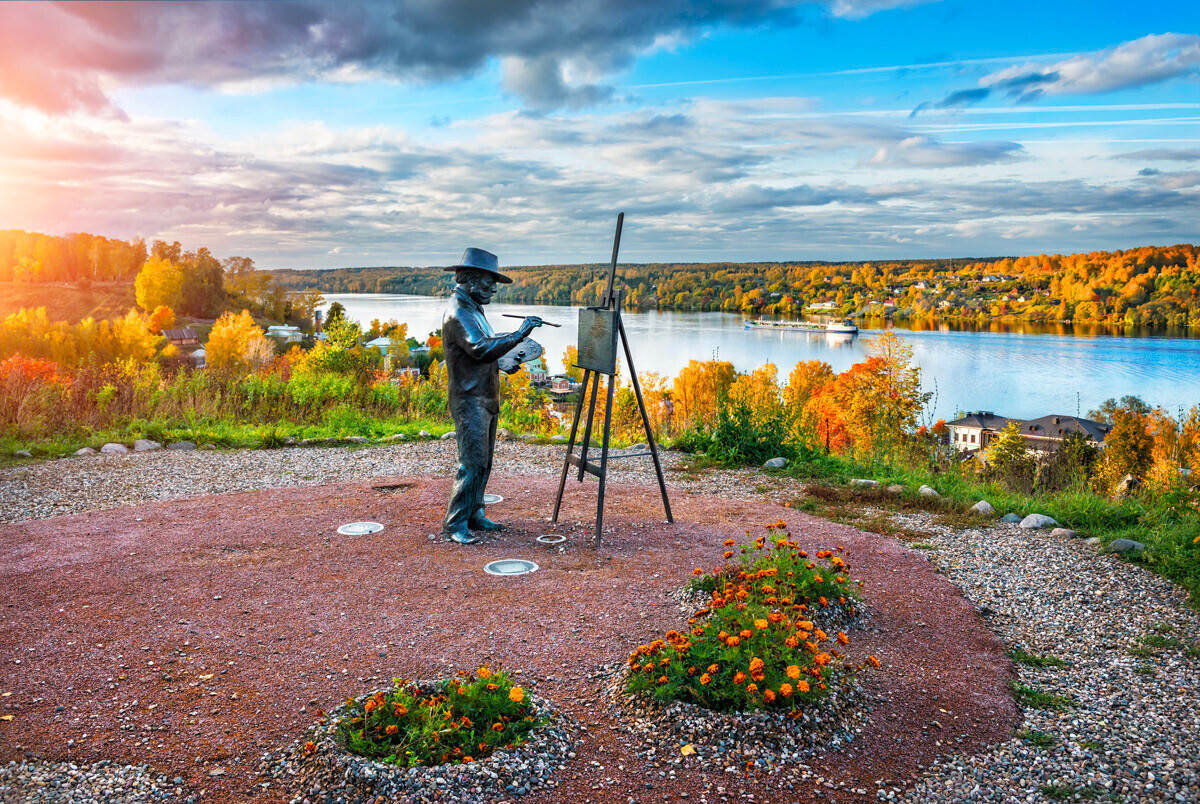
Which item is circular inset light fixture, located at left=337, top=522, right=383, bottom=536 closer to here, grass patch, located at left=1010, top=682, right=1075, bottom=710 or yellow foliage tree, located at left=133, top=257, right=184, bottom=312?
grass patch, located at left=1010, top=682, right=1075, bottom=710

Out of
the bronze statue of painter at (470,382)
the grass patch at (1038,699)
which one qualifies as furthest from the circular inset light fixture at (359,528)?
the grass patch at (1038,699)

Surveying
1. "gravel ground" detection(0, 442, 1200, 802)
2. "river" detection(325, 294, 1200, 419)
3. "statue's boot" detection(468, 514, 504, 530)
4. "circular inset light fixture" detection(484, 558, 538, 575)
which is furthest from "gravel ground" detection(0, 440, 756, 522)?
"river" detection(325, 294, 1200, 419)

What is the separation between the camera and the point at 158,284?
1917 inches

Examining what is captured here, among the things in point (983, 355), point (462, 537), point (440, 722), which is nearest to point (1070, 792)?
point (440, 722)

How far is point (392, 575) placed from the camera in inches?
213

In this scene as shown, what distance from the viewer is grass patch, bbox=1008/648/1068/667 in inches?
172

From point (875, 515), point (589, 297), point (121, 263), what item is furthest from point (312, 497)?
point (121, 263)

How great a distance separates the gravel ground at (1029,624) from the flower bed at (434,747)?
0.58 m

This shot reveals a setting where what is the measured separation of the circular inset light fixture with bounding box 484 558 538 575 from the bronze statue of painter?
608 mm

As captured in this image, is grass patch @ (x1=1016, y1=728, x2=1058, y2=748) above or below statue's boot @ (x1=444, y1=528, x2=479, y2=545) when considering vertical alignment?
below

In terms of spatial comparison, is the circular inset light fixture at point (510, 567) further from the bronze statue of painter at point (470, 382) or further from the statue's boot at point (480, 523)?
the statue's boot at point (480, 523)

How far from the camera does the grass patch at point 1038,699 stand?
3.83 metres

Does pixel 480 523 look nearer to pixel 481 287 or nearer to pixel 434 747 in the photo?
pixel 481 287

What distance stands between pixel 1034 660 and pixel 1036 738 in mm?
1075
